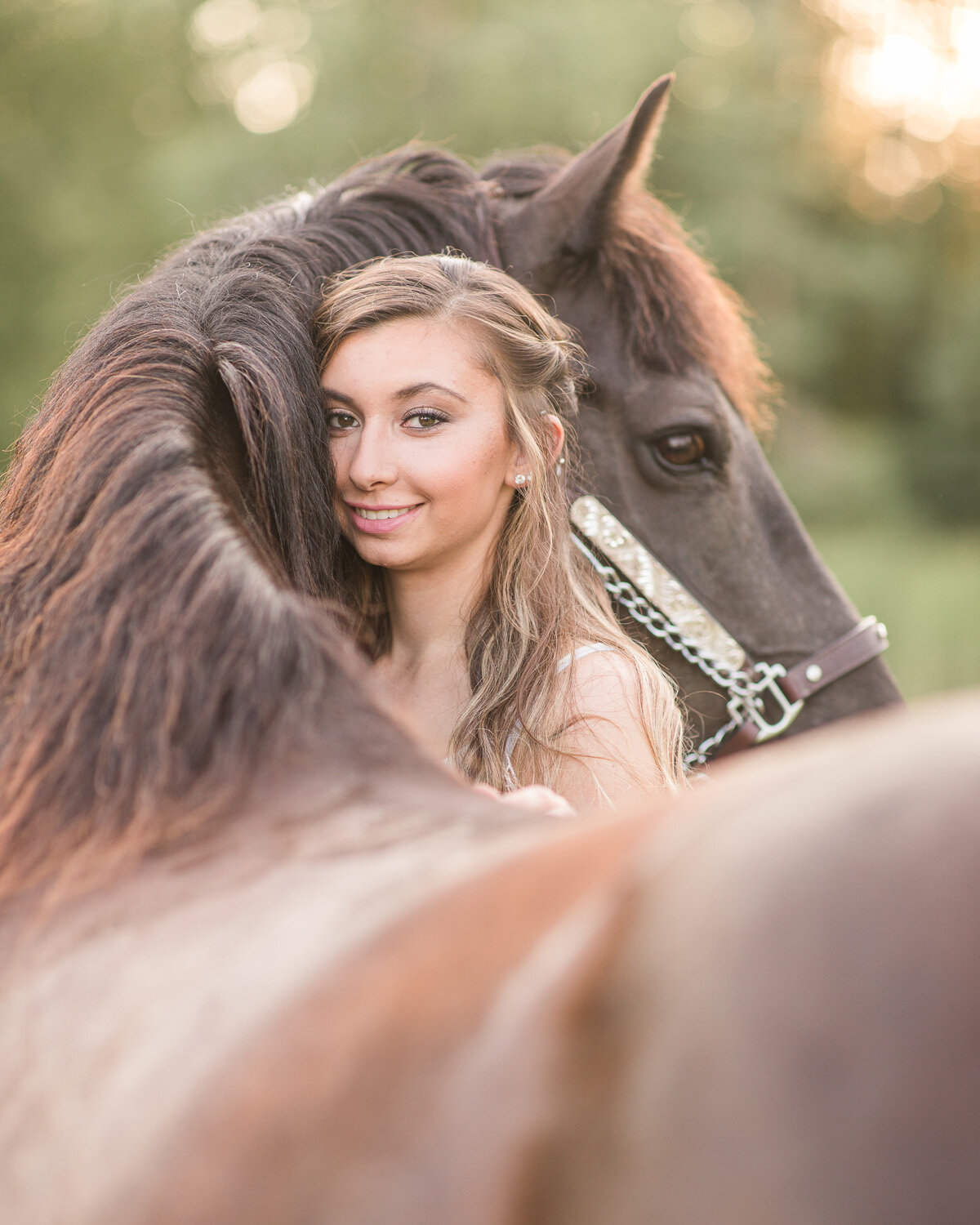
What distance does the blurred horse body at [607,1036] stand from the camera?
47cm

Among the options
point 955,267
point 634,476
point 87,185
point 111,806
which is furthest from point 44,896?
point 955,267

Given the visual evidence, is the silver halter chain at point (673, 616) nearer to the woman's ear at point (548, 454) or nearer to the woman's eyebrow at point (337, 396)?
the woman's ear at point (548, 454)

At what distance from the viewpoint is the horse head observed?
204 cm

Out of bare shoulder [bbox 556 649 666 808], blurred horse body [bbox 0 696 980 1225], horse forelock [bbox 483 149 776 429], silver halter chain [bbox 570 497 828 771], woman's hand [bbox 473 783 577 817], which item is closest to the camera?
blurred horse body [bbox 0 696 980 1225]

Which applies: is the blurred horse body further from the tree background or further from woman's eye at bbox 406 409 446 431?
the tree background

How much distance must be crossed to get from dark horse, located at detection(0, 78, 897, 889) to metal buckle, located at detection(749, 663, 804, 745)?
0.04 metres

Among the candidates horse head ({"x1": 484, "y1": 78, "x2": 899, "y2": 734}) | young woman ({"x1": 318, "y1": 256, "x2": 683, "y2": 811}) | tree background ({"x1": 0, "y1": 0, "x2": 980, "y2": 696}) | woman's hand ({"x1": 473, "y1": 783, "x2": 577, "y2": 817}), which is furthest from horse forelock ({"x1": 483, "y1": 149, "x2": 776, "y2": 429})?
tree background ({"x1": 0, "y1": 0, "x2": 980, "y2": 696})

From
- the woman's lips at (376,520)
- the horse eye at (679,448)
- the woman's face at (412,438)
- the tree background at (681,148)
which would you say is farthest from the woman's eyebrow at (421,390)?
the tree background at (681,148)

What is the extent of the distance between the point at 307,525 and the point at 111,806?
0.60 m

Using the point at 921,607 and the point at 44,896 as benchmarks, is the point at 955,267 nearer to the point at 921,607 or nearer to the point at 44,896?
the point at 921,607

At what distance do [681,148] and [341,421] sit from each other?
49.6ft

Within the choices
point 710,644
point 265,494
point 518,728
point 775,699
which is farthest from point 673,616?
point 265,494

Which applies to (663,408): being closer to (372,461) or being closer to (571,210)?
(571,210)

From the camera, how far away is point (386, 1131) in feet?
1.75
